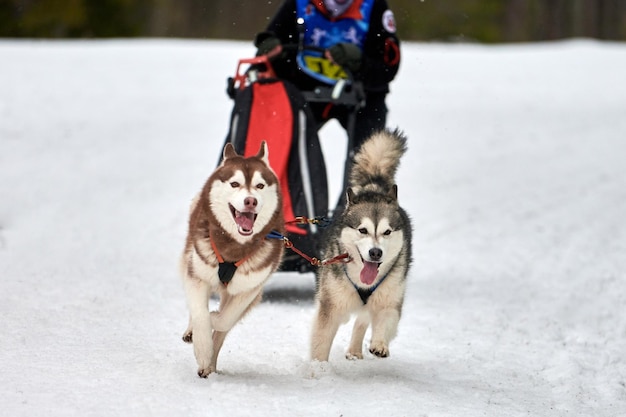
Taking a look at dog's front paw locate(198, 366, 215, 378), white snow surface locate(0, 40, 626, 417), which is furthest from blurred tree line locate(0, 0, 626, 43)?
dog's front paw locate(198, 366, 215, 378)

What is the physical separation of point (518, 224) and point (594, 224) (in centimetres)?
72

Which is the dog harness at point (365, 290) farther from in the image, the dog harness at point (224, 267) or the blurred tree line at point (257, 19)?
the blurred tree line at point (257, 19)

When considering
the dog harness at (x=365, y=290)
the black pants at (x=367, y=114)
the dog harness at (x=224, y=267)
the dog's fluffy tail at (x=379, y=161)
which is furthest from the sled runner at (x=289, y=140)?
the dog harness at (x=224, y=267)

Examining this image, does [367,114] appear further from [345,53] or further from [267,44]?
[267,44]

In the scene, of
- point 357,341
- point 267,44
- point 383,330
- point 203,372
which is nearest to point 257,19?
point 267,44

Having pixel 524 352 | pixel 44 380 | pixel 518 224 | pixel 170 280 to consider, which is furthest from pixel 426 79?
pixel 44 380

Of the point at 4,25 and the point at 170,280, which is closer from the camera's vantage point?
the point at 170,280

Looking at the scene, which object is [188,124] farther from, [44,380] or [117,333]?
[44,380]

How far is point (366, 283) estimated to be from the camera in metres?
4.38

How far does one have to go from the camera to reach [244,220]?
3.99m

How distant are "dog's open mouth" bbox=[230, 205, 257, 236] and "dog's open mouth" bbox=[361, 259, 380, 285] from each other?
639mm

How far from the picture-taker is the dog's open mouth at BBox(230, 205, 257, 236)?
3.99 m

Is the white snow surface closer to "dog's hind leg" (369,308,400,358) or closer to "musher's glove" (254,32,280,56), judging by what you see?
"dog's hind leg" (369,308,400,358)

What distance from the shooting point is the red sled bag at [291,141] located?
5664 millimetres
